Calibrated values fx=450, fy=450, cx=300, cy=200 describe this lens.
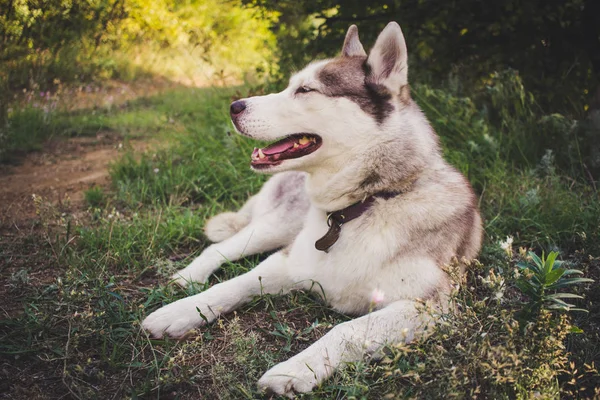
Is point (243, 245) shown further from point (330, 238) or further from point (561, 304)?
point (561, 304)

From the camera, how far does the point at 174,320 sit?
7.22ft

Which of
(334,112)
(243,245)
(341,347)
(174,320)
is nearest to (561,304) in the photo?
(341,347)

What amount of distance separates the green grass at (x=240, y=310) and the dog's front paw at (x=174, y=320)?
0.16 feet

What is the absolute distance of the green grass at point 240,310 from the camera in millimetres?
1755

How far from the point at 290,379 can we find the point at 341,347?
0.26 metres

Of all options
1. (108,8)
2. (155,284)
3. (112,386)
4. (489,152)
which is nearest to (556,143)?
A: (489,152)

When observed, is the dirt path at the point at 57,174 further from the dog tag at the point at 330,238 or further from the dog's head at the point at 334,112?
the dog tag at the point at 330,238

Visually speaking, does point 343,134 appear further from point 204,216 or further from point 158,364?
point 204,216

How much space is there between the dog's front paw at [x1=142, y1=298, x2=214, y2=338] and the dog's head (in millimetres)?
798

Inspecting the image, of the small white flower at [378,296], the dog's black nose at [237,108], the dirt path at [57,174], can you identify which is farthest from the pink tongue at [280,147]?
the dirt path at [57,174]

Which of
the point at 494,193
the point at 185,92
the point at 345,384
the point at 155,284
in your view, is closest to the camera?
the point at 345,384

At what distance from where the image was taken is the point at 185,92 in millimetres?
7000

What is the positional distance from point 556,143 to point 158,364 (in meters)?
3.70

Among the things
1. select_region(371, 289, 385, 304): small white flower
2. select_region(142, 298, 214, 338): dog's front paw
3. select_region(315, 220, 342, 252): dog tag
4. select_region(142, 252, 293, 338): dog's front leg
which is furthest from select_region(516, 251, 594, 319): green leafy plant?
select_region(142, 298, 214, 338): dog's front paw
